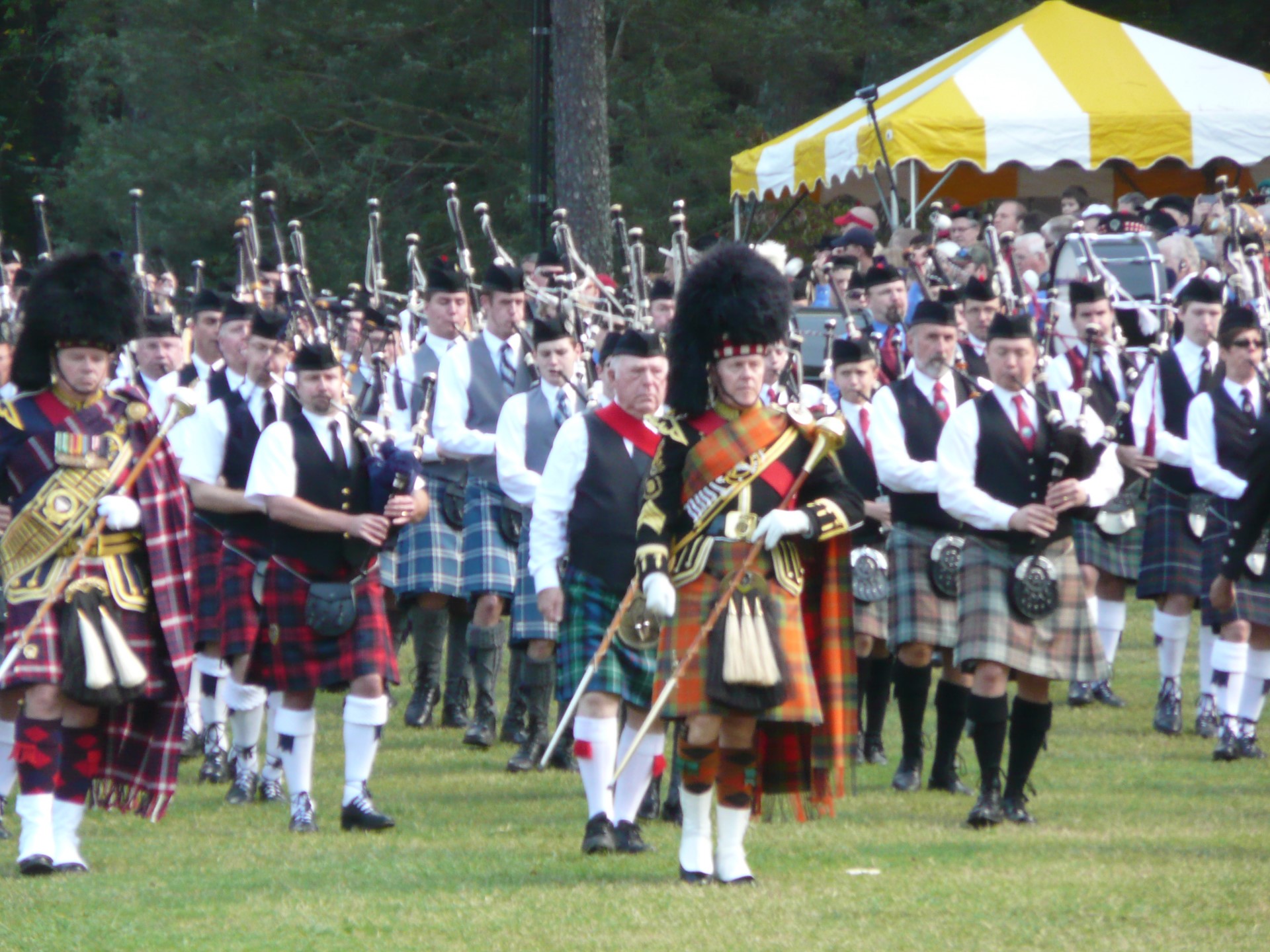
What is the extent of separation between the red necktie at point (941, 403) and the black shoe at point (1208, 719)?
1.73 metres

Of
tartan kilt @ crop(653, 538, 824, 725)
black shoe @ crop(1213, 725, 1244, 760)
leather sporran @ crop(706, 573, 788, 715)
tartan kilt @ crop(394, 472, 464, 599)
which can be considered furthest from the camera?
tartan kilt @ crop(394, 472, 464, 599)

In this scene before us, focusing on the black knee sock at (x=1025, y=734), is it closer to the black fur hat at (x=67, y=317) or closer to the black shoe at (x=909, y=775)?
the black shoe at (x=909, y=775)

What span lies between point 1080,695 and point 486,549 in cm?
250

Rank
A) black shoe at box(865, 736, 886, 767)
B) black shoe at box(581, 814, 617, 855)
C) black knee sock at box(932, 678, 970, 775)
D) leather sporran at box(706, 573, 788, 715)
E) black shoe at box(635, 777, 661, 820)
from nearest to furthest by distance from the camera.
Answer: leather sporran at box(706, 573, 788, 715), black shoe at box(581, 814, 617, 855), black shoe at box(635, 777, 661, 820), black knee sock at box(932, 678, 970, 775), black shoe at box(865, 736, 886, 767)

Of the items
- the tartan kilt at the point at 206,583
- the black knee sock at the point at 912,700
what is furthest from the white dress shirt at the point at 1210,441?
the tartan kilt at the point at 206,583

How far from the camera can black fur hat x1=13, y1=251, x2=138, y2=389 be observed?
5.36m

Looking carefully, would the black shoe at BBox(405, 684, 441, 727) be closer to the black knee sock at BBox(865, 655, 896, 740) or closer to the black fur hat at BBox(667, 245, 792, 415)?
the black knee sock at BBox(865, 655, 896, 740)

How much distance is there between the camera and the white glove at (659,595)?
4.79 m

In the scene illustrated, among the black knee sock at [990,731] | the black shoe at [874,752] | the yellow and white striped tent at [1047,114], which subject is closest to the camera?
the black knee sock at [990,731]

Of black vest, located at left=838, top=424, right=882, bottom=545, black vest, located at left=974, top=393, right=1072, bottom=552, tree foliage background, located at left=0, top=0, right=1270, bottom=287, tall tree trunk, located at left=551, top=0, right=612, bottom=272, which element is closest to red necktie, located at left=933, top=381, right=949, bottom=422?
black vest, located at left=838, top=424, right=882, bottom=545

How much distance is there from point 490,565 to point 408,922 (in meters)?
2.90

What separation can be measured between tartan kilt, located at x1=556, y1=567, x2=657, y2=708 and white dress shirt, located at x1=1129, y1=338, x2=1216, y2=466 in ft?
8.79

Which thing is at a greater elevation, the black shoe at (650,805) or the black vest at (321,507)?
the black vest at (321,507)

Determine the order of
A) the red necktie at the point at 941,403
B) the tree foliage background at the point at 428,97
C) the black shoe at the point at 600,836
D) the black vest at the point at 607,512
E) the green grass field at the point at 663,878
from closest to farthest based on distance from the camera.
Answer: the green grass field at the point at 663,878 < the black shoe at the point at 600,836 < the black vest at the point at 607,512 < the red necktie at the point at 941,403 < the tree foliage background at the point at 428,97
